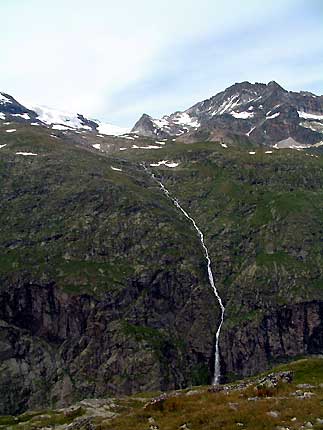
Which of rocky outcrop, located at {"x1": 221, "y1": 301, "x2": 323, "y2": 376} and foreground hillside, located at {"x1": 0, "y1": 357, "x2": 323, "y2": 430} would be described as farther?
rocky outcrop, located at {"x1": 221, "y1": 301, "x2": 323, "y2": 376}

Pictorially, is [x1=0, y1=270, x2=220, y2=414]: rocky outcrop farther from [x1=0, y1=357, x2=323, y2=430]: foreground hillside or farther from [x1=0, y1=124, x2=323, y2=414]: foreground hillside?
[x1=0, y1=357, x2=323, y2=430]: foreground hillside

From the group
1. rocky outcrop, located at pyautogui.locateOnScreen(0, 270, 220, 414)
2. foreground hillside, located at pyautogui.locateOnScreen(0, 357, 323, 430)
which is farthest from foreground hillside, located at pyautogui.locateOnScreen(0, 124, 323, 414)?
foreground hillside, located at pyautogui.locateOnScreen(0, 357, 323, 430)

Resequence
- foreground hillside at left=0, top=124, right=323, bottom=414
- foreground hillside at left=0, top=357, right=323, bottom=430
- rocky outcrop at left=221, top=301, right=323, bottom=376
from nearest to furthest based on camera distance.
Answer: foreground hillside at left=0, top=357, right=323, bottom=430, foreground hillside at left=0, top=124, right=323, bottom=414, rocky outcrop at left=221, top=301, right=323, bottom=376

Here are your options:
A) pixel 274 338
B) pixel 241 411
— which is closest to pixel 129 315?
pixel 274 338

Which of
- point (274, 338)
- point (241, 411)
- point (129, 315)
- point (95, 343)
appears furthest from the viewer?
point (274, 338)

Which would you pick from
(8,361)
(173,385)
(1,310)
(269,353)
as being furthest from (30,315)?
(269,353)

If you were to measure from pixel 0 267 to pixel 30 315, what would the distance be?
68.5 ft

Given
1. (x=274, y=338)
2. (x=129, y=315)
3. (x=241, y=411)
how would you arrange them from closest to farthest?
(x=241, y=411) → (x=129, y=315) → (x=274, y=338)

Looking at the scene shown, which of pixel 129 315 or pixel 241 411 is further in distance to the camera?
pixel 129 315

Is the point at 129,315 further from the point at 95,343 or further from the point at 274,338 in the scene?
the point at 274,338

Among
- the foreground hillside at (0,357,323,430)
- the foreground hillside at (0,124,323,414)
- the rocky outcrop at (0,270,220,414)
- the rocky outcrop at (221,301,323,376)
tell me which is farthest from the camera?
the rocky outcrop at (221,301,323,376)

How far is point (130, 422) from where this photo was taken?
39.1 metres

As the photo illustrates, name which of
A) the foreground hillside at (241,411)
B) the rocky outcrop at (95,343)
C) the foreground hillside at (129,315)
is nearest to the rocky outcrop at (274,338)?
the foreground hillside at (129,315)

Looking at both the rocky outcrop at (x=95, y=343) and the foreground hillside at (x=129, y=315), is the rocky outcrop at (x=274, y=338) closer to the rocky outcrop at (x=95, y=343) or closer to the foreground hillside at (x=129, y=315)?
the foreground hillside at (x=129, y=315)
